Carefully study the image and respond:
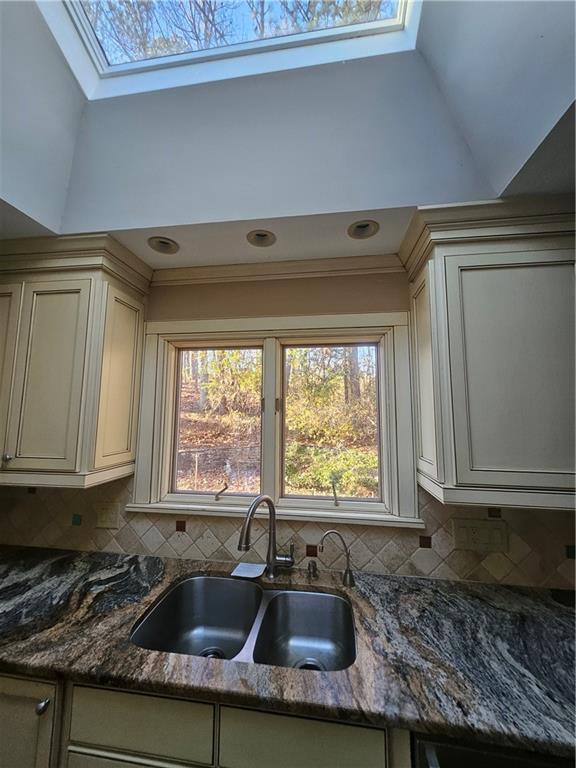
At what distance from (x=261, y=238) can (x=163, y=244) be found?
44 cm

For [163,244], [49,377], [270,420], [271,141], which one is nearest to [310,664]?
[270,420]

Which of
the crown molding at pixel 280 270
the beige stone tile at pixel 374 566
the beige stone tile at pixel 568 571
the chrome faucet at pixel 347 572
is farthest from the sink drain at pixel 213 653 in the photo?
the crown molding at pixel 280 270

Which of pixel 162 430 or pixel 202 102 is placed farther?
pixel 162 430

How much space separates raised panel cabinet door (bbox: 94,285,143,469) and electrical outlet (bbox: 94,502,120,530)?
24cm

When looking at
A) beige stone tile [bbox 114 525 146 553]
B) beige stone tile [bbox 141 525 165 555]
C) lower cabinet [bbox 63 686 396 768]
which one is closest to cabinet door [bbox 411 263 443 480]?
lower cabinet [bbox 63 686 396 768]

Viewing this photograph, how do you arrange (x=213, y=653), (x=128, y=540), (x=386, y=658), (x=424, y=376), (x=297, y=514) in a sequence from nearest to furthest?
(x=386, y=658), (x=213, y=653), (x=424, y=376), (x=297, y=514), (x=128, y=540)

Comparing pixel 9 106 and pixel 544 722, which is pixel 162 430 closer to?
pixel 9 106

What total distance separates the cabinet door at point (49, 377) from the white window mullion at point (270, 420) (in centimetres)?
78

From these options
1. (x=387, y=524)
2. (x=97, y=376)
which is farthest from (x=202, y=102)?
(x=387, y=524)

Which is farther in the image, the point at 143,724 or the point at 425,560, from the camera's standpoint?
the point at 425,560

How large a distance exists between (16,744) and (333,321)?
1.73 meters

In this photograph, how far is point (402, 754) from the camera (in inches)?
29.5

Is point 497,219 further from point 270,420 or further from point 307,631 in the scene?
point 307,631

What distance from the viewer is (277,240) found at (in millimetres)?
1344
